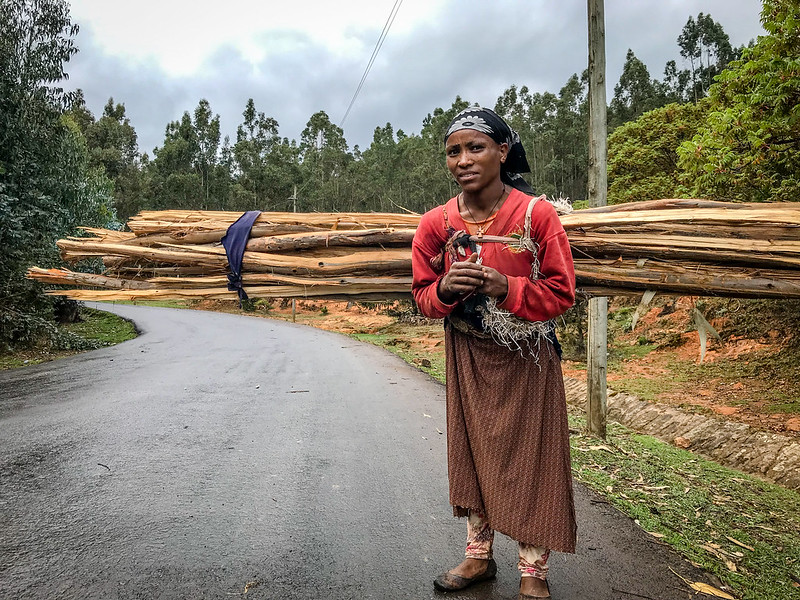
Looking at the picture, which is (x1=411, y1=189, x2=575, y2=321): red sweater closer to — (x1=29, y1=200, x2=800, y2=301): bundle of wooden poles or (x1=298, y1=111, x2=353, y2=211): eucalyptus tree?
(x1=29, y1=200, x2=800, y2=301): bundle of wooden poles

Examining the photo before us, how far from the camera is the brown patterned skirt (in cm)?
203

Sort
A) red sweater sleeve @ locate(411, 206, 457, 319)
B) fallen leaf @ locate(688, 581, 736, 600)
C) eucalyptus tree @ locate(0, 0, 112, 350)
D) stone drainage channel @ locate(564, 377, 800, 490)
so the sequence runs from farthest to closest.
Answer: eucalyptus tree @ locate(0, 0, 112, 350) < stone drainage channel @ locate(564, 377, 800, 490) < fallen leaf @ locate(688, 581, 736, 600) < red sweater sleeve @ locate(411, 206, 457, 319)

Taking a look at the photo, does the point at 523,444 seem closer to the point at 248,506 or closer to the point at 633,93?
the point at 248,506

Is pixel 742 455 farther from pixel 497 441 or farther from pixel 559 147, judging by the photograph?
pixel 559 147

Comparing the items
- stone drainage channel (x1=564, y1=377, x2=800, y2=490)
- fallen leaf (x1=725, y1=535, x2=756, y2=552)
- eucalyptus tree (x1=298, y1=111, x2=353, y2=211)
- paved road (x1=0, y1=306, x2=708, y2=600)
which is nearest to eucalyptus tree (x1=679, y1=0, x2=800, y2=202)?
stone drainage channel (x1=564, y1=377, x2=800, y2=490)

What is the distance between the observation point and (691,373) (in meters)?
9.74

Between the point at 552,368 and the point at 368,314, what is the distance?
24.6 m

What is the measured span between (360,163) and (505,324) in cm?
4011

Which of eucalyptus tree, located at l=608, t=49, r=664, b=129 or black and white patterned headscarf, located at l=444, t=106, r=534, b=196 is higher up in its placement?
eucalyptus tree, located at l=608, t=49, r=664, b=129

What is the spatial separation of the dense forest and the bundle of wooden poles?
0.38 m

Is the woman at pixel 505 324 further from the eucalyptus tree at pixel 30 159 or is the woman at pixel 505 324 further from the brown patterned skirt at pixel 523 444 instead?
the eucalyptus tree at pixel 30 159

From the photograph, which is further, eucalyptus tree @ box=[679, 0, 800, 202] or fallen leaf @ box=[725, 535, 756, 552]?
eucalyptus tree @ box=[679, 0, 800, 202]

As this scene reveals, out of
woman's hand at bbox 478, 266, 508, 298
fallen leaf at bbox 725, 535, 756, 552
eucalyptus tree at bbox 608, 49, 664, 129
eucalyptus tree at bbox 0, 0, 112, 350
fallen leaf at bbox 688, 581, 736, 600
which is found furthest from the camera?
eucalyptus tree at bbox 608, 49, 664, 129

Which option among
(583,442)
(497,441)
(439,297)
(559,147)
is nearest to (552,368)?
(497,441)
